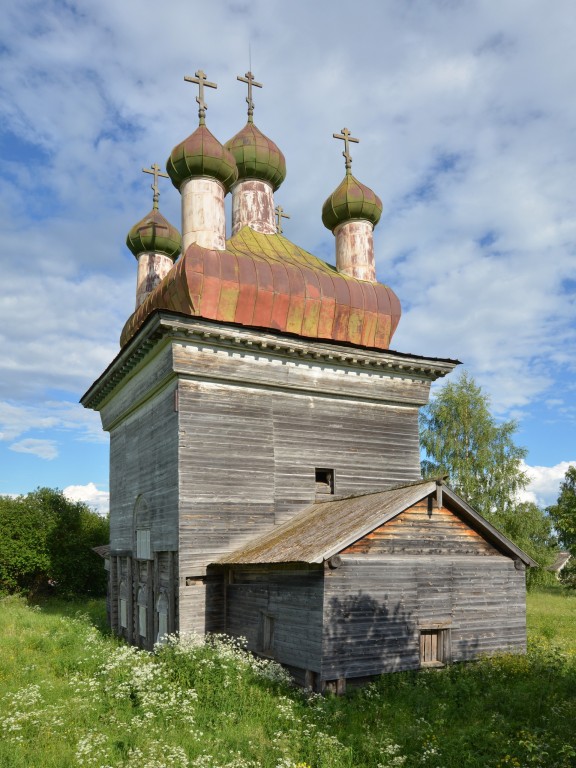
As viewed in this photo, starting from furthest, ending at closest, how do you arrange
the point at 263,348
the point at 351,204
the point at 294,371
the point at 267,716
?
the point at 351,204, the point at 294,371, the point at 263,348, the point at 267,716

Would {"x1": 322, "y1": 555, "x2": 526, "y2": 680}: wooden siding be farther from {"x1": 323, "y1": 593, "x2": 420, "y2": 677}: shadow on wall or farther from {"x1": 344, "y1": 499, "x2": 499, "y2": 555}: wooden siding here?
{"x1": 344, "y1": 499, "x2": 499, "y2": 555}: wooden siding

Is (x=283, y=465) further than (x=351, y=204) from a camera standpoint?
No

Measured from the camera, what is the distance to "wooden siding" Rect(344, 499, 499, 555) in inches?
484

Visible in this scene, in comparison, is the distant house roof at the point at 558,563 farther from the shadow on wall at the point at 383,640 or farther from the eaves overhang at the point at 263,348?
the shadow on wall at the point at 383,640

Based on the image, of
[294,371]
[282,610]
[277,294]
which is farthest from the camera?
[277,294]

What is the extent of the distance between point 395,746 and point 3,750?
18.2 feet

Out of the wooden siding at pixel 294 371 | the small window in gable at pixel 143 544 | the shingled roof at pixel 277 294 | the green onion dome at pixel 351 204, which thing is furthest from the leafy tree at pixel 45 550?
the green onion dome at pixel 351 204

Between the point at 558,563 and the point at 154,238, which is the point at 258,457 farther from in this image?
the point at 558,563

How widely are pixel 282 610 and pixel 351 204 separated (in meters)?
12.1

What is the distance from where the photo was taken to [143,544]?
17.5 meters

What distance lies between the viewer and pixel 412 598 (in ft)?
40.9

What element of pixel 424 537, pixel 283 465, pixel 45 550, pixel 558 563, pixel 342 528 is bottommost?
pixel 558 563

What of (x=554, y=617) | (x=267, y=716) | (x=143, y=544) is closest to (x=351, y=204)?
(x=143, y=544)

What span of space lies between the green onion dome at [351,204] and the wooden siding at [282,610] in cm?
1102
